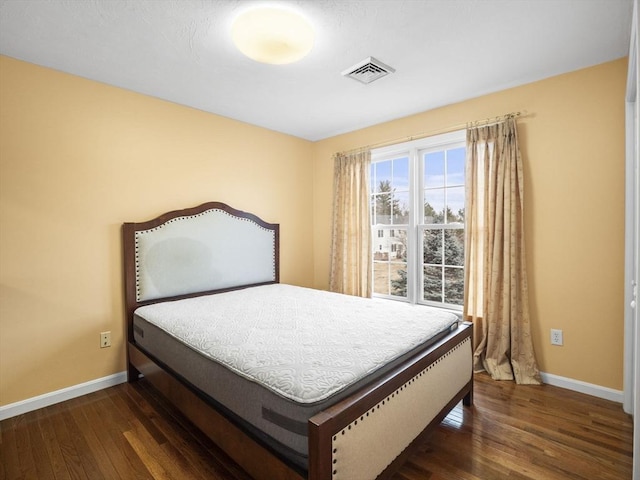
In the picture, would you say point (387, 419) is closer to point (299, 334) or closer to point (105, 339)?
point (299, 334)

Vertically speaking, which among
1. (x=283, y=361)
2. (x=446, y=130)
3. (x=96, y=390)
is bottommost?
(x=96, y=390)

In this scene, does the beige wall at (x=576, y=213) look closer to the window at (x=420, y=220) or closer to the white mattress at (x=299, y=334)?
the window at (x=420, y=220)

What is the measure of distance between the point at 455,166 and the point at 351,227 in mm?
1298

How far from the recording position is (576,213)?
242cm

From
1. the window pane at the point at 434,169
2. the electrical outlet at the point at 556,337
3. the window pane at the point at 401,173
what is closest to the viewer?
the electrical outlet at the point at 556,337

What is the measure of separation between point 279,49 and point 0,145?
1978 mm

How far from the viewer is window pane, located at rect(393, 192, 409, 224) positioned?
3523 millimetres

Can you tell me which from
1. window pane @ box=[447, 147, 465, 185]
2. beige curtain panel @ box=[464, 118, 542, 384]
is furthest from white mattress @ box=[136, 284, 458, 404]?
window pane @ box=[447, 147, 465, 185]

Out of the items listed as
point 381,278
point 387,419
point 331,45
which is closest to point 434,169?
point 381,278

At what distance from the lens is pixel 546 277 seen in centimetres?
256

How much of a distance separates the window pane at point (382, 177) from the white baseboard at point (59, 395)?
122 inches

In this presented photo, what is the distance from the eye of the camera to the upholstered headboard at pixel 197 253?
269cm

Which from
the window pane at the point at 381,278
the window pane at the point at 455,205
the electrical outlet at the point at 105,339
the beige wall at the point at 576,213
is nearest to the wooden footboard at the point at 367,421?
the electrical outlet at the point at 105,339

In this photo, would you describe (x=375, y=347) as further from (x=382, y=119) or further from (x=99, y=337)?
(x=382, y=119)
